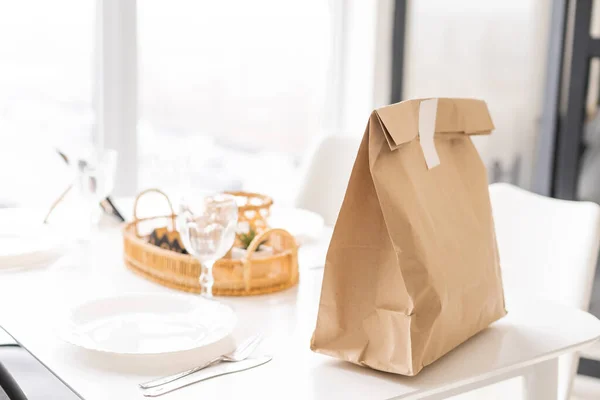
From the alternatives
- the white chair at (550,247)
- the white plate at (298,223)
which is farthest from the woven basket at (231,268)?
the white chair at (550,247)

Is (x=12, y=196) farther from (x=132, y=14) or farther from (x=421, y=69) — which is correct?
(x=421, y=69)

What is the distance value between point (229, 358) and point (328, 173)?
1.38m

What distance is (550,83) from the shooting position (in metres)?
2.82

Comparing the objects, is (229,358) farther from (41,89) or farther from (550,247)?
(41,89)

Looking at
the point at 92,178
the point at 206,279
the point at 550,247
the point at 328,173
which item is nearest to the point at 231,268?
the point at 206,279

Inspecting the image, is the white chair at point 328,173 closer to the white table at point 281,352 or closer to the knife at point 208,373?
the white table at point 281,352

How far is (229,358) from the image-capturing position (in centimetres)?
91

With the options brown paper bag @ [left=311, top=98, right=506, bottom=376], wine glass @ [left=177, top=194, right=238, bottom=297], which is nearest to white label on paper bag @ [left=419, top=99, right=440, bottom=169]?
brown paper bag @ [left=311, top=98, right=506, bottom=376]

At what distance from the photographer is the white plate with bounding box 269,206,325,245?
1.57m

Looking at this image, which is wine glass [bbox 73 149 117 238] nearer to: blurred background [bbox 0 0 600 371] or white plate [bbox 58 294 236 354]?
white plate [bbox 58 294 236 354]

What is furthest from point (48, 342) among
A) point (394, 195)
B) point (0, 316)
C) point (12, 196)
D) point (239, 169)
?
point (239, 169)

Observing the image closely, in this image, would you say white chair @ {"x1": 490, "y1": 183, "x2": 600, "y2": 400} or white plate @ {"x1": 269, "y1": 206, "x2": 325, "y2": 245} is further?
white plate @ {"x1": 269, "y1": 206, "x2": 325, "y2": 245}

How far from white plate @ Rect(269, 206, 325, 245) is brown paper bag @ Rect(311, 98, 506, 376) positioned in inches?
24.4

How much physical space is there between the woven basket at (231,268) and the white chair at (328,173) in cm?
95
